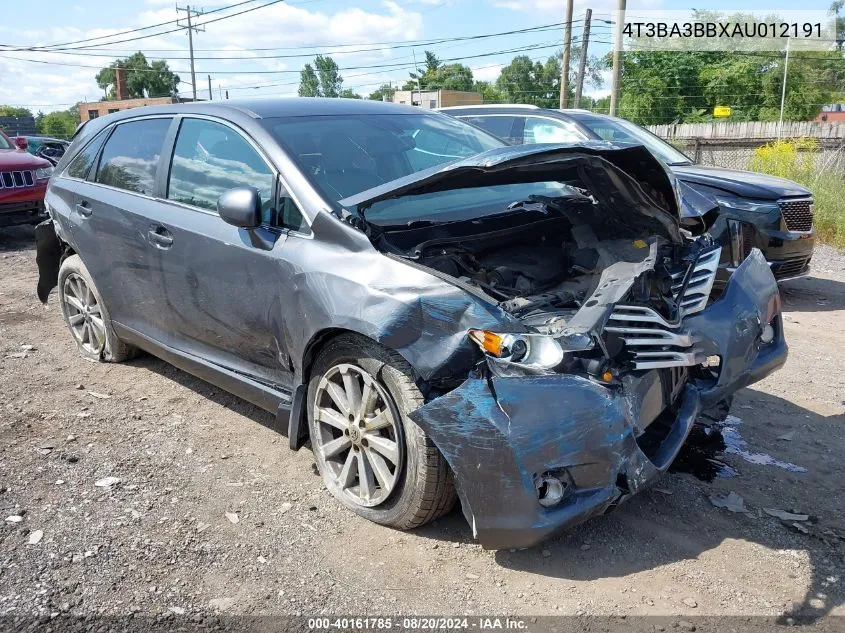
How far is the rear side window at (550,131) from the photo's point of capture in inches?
294

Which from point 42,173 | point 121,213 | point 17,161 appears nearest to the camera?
point 121,213

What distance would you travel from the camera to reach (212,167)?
12.9ft

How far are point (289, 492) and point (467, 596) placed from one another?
117 centimetres

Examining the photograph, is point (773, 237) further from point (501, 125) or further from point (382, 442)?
point (382, 442)

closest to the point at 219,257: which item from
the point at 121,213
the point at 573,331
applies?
the point at 121,213

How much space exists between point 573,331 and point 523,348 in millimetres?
206

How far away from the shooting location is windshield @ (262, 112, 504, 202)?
351 cm

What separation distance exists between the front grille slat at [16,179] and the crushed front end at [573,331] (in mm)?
9567

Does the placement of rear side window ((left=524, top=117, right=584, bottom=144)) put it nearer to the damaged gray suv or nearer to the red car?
the damaged gray suv

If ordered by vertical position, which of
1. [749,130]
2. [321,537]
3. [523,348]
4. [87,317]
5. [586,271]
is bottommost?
[321,537]

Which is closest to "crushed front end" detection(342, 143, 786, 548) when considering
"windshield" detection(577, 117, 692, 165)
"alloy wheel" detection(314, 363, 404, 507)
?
"alloy wheel" detection(314, 363, 404, 507)

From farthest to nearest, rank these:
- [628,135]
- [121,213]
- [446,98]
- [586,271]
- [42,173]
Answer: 1. [446,98]
2. [42,173]
3. [628,135]
4. [121,213]
5. [586,271]

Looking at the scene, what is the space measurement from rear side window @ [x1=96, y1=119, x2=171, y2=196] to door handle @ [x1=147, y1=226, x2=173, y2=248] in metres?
0.30

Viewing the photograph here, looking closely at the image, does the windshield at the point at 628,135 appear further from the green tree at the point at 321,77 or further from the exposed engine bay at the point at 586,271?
the green tree at the point at 321,77
